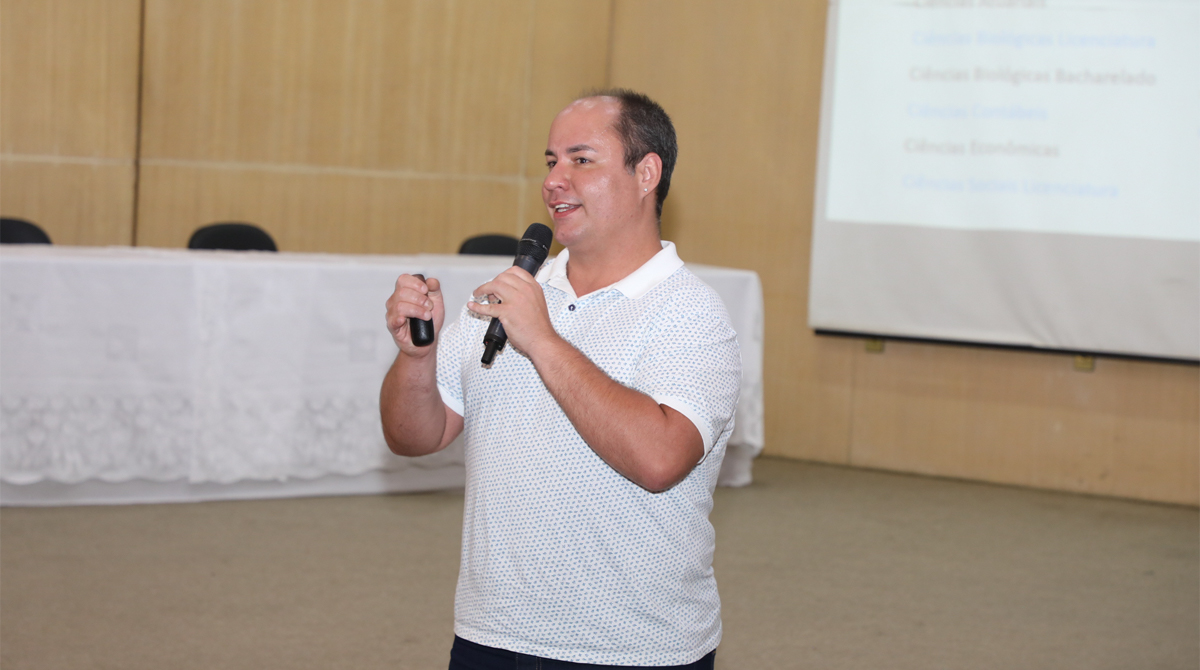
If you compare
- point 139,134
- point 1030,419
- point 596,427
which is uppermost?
point 139,134

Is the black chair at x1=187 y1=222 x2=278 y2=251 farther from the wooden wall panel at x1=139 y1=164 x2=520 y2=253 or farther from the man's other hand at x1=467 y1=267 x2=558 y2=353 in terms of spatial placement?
the man's other hand at x1=467 y1=267 x2=558 y2=353

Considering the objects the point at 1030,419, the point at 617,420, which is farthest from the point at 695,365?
the point at 1030,419

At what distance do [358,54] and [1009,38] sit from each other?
331 cm

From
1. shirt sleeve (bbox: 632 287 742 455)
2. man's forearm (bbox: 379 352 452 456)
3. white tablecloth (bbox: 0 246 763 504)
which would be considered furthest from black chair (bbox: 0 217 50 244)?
shirt sleeve (bbox: 632 287 742 455)

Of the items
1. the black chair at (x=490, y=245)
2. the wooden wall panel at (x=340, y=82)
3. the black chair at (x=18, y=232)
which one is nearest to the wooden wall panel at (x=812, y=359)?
the wooden wall panel at (x=340, y=82)

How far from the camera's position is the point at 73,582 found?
3484 millimetres

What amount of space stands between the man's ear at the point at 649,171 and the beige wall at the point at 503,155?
4568mm

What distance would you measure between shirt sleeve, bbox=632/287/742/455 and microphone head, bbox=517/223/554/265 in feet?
0.89

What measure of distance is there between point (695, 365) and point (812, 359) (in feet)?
15.8

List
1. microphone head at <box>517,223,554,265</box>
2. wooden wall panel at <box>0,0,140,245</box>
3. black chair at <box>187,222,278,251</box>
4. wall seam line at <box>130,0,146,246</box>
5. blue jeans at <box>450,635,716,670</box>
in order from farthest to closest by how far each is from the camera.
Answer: wall seam line at <box>130,0,146,246</box>
wooden wall panel at <box>0,0,140,245</box>
black chair at <box>187,222,278,251</box>
microphone head at <box>517,223,554,265</box>
blue jeans at <box>450,635,716,670</box>

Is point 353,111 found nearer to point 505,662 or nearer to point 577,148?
point 577,148

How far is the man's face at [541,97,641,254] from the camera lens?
62.2 inches

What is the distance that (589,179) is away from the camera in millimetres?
1585

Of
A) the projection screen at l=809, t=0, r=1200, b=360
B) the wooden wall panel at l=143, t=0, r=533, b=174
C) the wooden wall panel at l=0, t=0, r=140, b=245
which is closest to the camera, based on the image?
the projection screen at l=809, t=0, r=1200, b=360
